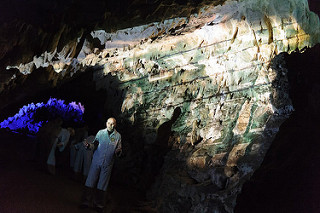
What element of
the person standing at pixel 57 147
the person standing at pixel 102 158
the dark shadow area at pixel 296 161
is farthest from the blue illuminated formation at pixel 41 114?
the dark shadow area at pixel 296 161

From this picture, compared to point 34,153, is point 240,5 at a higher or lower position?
higher

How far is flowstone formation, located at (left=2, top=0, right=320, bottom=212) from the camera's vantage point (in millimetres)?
5895

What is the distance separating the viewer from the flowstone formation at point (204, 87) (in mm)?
5895

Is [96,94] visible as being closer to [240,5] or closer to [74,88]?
[74,88]

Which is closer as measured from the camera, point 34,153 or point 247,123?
point 247,123

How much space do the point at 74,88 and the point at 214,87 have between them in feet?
16.7

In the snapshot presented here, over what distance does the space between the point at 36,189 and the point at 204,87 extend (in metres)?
4.15

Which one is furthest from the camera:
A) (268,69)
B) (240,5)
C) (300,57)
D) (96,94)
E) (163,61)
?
(96,94)

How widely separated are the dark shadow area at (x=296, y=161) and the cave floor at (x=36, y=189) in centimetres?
262

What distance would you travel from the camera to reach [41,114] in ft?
34.9

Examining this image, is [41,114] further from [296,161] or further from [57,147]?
[296,161]

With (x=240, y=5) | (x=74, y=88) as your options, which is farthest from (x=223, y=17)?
(x=74, y=88)

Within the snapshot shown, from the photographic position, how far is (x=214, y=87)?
7242mm

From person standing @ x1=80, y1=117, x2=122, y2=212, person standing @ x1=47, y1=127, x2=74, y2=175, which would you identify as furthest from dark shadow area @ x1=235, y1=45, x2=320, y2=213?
person standing @ x1=47, y1=127, x2=74, y2=175
